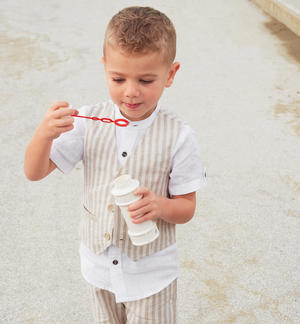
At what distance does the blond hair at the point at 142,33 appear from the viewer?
1.31m

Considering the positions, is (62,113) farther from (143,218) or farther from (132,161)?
(143,218)

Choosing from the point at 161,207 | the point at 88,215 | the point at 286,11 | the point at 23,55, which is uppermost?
the point at 161,207

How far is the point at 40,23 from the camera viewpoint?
6445 mm

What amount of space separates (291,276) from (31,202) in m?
1.63

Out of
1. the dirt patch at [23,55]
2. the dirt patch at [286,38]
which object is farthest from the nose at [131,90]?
the dirt patch at [286,38]

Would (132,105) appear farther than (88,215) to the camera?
No

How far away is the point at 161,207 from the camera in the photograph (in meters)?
1.40

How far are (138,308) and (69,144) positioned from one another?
57 cm

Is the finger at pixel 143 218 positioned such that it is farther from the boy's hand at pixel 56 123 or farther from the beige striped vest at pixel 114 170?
the boy's hand at pixel 56 123

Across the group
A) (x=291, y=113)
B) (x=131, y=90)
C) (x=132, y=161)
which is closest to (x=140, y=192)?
(x=132, y=161)

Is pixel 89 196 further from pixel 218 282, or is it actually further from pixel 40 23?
pixel 40 23

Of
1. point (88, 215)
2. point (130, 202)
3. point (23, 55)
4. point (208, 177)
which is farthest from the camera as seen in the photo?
point (23, 55)

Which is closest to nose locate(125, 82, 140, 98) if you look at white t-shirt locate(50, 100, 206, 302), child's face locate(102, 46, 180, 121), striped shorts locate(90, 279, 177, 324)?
child's face locate(102, 46, 180, 121)

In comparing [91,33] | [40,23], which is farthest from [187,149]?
[40,23]
